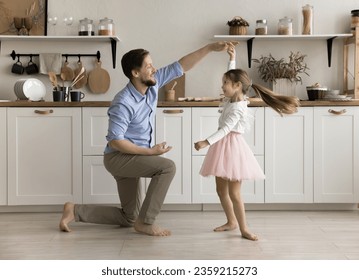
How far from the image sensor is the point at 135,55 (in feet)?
12.8

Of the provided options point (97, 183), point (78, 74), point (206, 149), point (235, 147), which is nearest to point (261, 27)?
point (206, 149)

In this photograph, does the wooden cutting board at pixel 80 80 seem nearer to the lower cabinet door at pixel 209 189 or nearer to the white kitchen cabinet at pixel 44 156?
the white kitchen cabinet at pixel 44 156

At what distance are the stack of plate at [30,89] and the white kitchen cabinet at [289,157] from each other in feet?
5.61

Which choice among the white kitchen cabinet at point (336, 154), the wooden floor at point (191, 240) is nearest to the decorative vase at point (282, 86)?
the white kitchen cabinet at point (336, 154)

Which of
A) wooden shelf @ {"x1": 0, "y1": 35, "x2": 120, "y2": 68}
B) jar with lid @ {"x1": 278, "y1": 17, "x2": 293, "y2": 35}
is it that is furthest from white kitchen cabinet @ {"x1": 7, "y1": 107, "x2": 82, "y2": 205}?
jar with lid @ {"x1": 278, "y1": 17, "x2": 293, "y2": 35}

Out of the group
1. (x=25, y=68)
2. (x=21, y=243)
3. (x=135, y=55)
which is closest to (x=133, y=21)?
(x=25, y=68)

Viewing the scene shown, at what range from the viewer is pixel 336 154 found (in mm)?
4711

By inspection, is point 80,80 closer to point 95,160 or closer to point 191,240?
point 95,160

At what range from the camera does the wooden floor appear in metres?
3.38

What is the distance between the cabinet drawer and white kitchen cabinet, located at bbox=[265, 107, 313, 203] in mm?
1160

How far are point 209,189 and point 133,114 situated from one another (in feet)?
3.59

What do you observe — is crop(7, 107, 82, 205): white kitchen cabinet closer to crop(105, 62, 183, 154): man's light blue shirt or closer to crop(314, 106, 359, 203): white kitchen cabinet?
crop(105, 62, 183, 154): man's light blue shirt

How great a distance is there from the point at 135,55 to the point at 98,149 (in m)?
1.02

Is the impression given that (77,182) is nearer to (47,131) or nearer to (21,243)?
(47,131)
